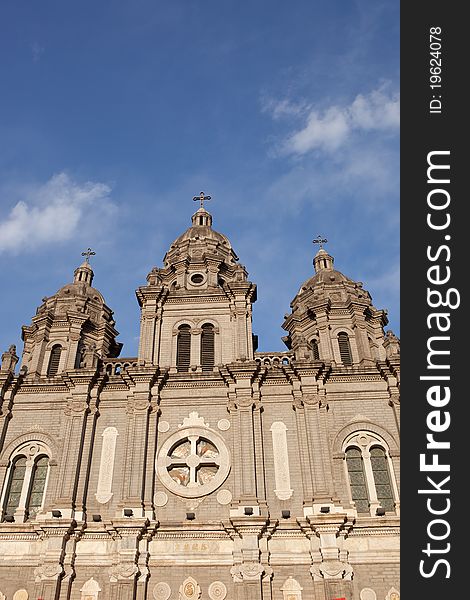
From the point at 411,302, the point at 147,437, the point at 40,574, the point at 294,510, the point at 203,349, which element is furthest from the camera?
the point at 203,349

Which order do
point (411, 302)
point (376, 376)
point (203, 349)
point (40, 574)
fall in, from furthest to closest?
point (203, 349)
point (376, 376)
point (40, 574)
point (411, 302)

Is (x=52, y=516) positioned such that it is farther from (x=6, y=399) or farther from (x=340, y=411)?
(x=340, y=411)

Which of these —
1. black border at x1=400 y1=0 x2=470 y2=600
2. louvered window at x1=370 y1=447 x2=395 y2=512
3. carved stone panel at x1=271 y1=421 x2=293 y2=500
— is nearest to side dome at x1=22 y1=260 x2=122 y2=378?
carved stone panel at x1=271 y1=421 x2=293 y2=500

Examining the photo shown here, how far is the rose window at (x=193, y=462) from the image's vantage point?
23562mm

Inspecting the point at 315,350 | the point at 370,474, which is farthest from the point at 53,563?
the point at 315,350

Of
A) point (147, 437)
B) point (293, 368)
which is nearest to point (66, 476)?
point (147, 437)

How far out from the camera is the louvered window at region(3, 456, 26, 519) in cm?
2384

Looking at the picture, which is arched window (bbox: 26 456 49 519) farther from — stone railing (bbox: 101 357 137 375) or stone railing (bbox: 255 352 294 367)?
stone railing (bbox: 255 352 294 367)

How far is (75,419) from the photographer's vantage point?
2522 cm

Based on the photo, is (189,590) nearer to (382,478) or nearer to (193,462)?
(193,462)

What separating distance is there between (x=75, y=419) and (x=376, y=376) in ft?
44.0

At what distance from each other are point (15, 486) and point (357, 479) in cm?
1418

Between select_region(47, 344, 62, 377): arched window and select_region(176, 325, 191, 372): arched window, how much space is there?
6.55 meters

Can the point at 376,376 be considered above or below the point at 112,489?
above
